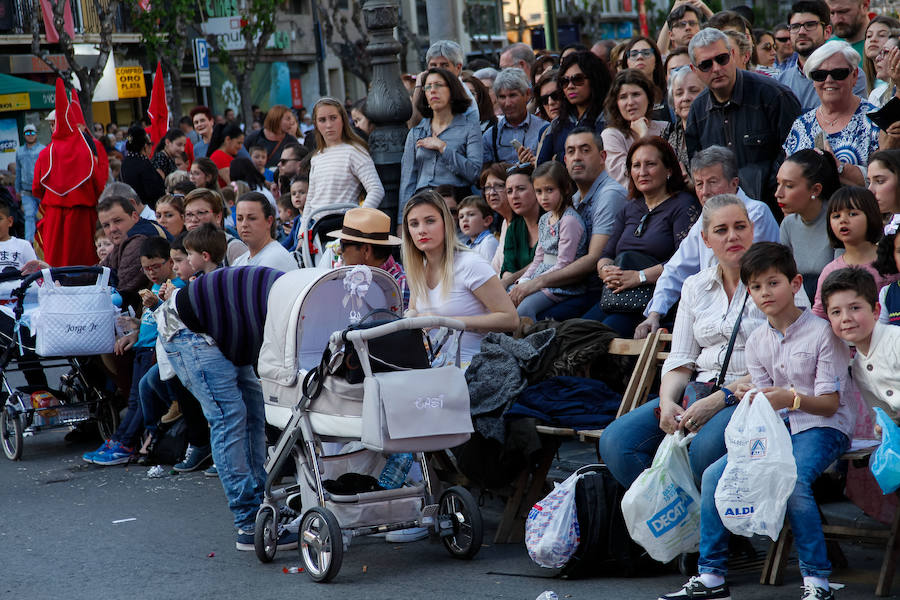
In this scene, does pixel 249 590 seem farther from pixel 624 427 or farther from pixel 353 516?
pixel 624 427

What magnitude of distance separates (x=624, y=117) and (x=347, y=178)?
2676mm

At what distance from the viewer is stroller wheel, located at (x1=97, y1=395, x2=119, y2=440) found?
9.52 metres

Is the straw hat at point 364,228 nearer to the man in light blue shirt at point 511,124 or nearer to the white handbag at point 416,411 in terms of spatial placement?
the white handbag at point 416,411

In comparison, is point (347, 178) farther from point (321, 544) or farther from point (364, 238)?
point (321, 544)

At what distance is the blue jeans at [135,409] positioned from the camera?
9055 mm

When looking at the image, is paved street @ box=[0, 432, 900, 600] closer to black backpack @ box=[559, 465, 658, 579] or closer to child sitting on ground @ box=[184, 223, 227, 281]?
black backpack @ box=[559, 465, 658, 579]

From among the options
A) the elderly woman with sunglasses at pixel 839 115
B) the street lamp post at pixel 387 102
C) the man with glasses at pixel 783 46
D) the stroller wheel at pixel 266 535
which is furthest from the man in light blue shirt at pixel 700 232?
the man with glasses at pixel 783 46

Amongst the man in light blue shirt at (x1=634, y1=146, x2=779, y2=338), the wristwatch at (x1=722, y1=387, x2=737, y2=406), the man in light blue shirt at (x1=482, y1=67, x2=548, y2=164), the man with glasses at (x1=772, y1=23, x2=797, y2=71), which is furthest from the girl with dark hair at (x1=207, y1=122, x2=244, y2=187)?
the wristwatch at (x1=722, y1=387, x2=737, y2=406)

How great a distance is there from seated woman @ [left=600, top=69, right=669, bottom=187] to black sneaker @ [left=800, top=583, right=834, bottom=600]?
4.06 metres

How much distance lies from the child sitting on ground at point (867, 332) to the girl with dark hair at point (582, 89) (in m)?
4.08

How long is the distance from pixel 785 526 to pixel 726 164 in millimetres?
2194

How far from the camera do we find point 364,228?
7.10 m

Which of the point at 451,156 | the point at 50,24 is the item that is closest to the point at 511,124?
the point at 451,156

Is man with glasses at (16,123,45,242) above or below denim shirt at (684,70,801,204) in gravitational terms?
below
